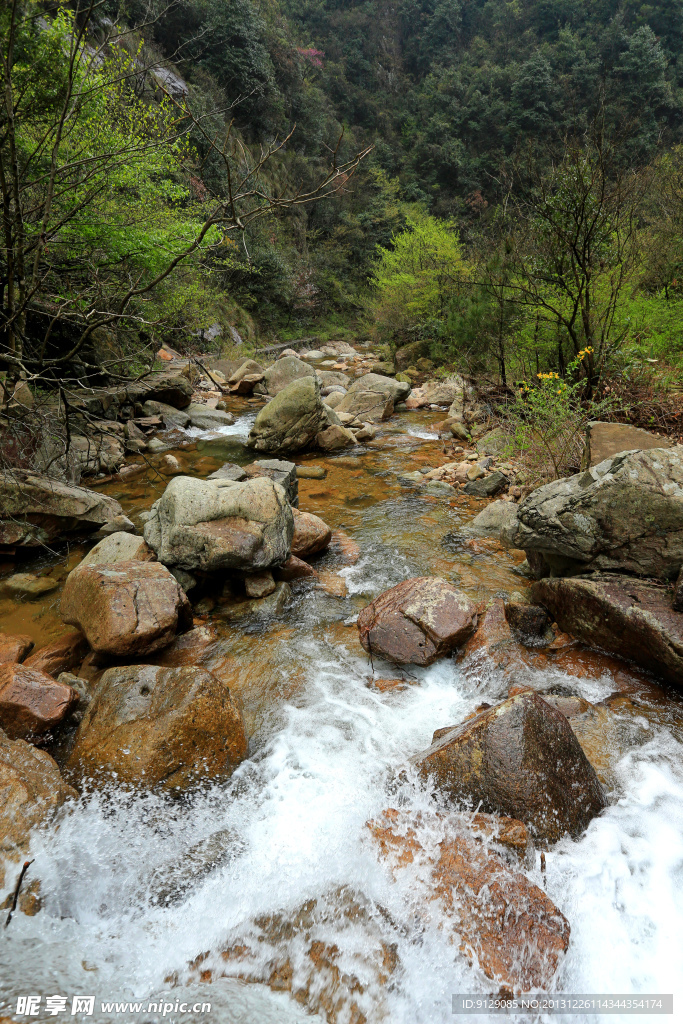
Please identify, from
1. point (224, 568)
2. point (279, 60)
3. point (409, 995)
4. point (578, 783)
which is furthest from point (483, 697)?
point (279, 60)

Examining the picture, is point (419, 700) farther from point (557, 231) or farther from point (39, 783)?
point (557, 231)

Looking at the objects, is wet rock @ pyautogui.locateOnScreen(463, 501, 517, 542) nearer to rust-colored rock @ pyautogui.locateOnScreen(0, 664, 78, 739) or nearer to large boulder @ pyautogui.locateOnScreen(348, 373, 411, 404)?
rust-colored rock @ pyautogui.locateOnScreen(0, 664, 78, 739)

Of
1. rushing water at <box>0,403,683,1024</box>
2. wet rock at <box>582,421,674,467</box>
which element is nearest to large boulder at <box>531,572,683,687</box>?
rushing water at <box>0,403,683,1024</box>

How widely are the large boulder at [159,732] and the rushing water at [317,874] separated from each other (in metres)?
0.12

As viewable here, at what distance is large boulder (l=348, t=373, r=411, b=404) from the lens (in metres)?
12.7

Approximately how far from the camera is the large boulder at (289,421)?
A: 8.94m

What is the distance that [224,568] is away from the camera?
15.0ft

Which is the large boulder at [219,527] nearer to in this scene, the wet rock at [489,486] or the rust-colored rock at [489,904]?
the rust-colored rock at [489,904]

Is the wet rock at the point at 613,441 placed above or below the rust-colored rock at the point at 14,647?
above

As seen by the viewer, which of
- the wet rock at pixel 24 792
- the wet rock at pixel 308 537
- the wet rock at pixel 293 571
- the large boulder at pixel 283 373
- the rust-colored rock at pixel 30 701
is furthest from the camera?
the large boulder at pixel 283 373

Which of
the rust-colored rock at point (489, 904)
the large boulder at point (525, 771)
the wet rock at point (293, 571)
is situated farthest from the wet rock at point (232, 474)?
the rust-colored rock at point (489, 904)

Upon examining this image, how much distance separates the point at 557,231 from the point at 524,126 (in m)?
37.5

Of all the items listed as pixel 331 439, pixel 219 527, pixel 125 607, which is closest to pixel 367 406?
pixel 331 439

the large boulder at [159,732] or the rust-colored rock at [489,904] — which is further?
the large boulder at [159,732]
